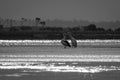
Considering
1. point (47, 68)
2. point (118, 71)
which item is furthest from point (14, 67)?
point (118, 71)

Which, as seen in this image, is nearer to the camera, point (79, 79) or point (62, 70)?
point (79, 79)

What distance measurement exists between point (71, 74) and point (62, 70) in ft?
5.54

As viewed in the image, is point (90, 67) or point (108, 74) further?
point (90, 67)

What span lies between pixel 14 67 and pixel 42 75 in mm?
3746

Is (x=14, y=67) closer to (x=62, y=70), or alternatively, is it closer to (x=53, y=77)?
(x=62, y=70)

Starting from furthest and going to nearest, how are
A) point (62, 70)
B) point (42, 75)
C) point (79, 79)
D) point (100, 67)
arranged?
point (100, 67) → point (62, 70) → point (42, 75) → point (79, 79)

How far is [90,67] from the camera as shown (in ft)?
72.2

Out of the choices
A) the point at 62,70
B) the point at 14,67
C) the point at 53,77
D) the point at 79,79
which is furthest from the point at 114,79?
the point at 14,67

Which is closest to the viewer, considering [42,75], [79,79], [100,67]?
[79,79]

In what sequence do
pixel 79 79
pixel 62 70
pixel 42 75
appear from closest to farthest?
1. pixel 79 79
2. pixel 42 75
3. pixel 62 70

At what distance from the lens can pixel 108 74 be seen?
1905 centimetres

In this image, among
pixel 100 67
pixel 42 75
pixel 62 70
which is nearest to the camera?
pixel 42 75

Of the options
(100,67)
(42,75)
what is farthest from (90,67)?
(42,75)

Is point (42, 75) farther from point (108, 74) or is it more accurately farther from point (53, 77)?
point (108, 74)
